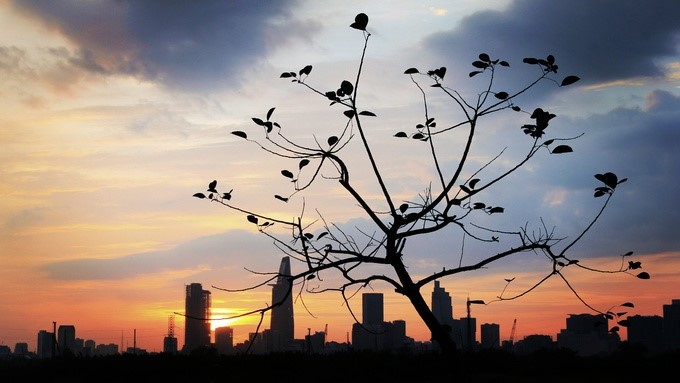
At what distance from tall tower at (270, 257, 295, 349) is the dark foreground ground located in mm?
1436

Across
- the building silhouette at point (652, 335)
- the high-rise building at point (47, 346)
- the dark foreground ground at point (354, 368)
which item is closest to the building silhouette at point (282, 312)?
the dark foreground ground at point (354, 368)

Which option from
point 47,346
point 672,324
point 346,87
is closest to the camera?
point 346,87

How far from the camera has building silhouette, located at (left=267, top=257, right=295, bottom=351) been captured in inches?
237

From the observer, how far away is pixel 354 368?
2008 centimetres

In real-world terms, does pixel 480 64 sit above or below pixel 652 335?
above

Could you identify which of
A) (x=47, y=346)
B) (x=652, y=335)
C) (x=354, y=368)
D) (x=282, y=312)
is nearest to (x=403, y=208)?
(x=354, y=368)

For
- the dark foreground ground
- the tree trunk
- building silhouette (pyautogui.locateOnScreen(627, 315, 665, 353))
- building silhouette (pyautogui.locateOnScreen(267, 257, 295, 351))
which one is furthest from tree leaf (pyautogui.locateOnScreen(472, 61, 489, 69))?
building silhouette (pyautogui.locateOnScreen(627, 315, 665, 353))

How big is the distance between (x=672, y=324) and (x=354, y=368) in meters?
14.0

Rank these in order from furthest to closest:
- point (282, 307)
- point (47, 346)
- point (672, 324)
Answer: point (47, 346) < point (672, 324) < point (282, 307)

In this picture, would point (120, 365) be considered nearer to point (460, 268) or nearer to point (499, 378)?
point (499, 378)

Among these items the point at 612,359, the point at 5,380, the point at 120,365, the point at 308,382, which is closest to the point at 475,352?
the point at 612,359

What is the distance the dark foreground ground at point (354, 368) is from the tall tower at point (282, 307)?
4.71 ft

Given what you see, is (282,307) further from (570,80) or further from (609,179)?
(570,80)

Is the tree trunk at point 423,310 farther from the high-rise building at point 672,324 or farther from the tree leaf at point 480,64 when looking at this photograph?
the high-rise building at point 672,324
